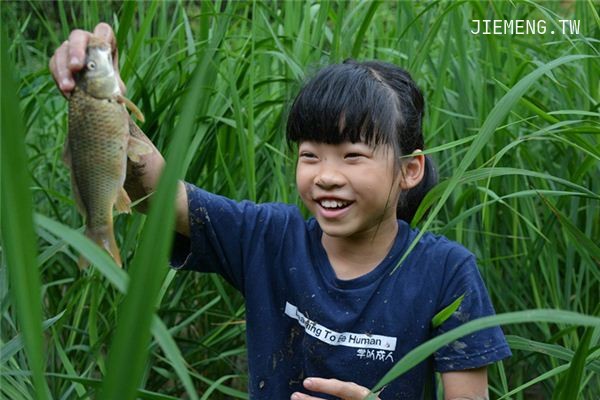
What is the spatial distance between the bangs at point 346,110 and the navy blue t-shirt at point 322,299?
156 mm

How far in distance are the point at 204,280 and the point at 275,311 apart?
0.62 metres

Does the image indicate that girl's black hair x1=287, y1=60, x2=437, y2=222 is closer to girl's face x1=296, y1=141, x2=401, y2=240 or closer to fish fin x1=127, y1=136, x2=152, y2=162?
girl's face x1=296, y1=141, x2=401, y2=240

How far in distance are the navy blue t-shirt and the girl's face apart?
96mm

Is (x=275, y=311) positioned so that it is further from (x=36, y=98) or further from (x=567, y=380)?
(x=36, y=98)

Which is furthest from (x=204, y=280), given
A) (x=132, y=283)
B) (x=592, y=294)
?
(x=132, y=283)

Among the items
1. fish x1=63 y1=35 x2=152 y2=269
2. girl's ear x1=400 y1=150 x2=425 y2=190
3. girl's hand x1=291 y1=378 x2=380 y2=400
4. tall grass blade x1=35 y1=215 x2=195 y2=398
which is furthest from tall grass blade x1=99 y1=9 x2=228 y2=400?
girl's ear x1=400 y1=150 x2=425 y2=190

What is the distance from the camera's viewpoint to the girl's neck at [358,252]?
5.33 feet

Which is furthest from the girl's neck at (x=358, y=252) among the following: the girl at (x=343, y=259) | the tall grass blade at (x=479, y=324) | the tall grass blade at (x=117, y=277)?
the tall grass blade at (x=117, y=277)

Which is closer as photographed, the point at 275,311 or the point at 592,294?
the point at 275,311

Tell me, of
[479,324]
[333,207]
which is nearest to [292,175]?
[333,207]

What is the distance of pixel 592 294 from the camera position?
7.25 ft

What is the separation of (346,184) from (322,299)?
19 cm

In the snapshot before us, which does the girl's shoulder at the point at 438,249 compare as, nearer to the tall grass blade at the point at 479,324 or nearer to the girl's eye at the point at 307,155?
the girl's eye at the point at 307,155

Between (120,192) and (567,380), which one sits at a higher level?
(120,192)
